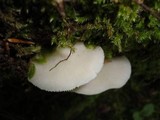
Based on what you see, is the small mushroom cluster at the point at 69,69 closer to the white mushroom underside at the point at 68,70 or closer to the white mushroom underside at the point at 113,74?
the white mushroom underside at the point at 68,70

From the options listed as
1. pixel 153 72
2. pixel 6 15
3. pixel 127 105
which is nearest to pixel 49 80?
pixel 6 15

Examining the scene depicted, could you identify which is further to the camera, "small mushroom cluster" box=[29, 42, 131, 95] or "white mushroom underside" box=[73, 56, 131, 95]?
"white mushroom underside" box=[73, 56, 131, 95]

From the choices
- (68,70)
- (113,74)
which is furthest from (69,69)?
(113,74)

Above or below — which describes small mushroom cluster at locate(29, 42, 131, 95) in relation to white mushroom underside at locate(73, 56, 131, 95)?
above

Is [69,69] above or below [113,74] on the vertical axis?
above

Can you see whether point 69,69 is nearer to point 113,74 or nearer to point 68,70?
point 68,70

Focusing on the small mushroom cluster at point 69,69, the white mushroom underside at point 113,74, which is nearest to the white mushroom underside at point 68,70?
the small mushroom cluster at point 69,69

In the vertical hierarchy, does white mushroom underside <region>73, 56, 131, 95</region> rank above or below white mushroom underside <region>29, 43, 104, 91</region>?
below

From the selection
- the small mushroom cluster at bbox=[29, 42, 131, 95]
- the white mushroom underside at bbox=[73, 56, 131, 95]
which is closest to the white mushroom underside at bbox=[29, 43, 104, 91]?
the small mushroom cluster at bbox=[29, 42, 131, 95]

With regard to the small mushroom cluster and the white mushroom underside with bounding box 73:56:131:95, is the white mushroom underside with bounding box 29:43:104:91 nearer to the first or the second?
the small mushroom cluster
